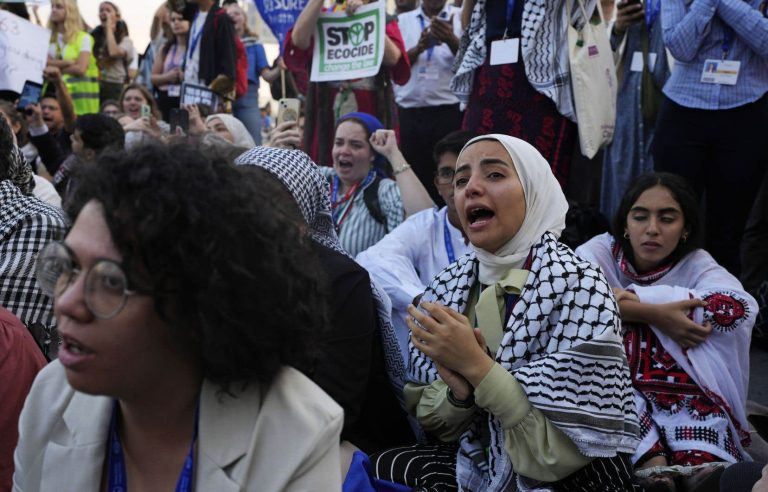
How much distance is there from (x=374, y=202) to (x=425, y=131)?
1.33m

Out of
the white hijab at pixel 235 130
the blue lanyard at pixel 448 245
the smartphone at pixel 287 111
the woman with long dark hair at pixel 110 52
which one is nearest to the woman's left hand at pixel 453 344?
the blue lanyard at pixel 448 245

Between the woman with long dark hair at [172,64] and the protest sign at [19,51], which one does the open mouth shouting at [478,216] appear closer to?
the protest sign at [19,51]

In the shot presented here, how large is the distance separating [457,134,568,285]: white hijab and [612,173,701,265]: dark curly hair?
0.97 m

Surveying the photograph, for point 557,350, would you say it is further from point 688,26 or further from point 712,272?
point 688,26

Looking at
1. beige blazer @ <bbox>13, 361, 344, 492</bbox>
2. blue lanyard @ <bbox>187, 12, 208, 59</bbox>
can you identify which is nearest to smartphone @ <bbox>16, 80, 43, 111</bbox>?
blue lanyard @ <bbox>187, 12, 208, 59</bbox>

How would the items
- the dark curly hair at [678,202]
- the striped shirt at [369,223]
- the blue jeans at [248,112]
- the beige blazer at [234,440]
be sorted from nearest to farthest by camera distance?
the beige blazer at [234,440] → the dark curly hair at [678,202] → the striped shirt at [369,223] → the blue jeans at [248,112]

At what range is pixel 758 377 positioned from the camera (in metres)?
4.23

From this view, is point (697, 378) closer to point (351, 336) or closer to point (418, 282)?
point (418, 282)

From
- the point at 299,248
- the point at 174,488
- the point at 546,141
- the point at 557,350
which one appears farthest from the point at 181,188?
the point at 546,141

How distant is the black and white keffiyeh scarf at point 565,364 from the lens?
237cm

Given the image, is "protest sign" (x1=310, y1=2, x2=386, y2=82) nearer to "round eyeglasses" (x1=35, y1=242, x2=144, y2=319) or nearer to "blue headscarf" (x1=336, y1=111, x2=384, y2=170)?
"blue headscarf" (x1=336, y1=111, x2=384, y2=170)

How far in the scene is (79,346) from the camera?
1.42 meters

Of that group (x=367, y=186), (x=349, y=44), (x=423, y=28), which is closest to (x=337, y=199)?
(x=367, y=186)

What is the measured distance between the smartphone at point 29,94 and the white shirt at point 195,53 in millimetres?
1273
